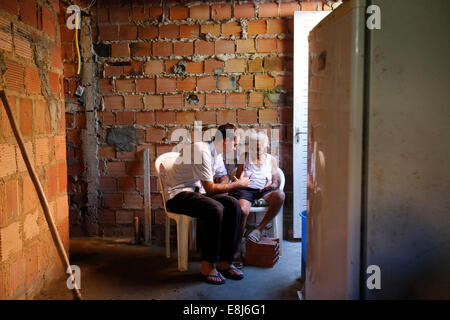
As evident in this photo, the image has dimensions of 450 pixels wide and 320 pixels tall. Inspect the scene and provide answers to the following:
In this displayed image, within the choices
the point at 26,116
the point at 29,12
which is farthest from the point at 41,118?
the point at 29,12

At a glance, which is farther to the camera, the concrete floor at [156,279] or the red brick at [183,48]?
the red brick at [183,48]

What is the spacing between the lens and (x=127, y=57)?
3.35 meters

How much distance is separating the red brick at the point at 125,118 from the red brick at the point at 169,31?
2.48 ft

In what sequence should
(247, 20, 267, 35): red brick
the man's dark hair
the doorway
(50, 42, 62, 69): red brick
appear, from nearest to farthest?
(50, 42, 62, 69): red brick < the man's dark hair < the doorway < (247, 20, 267, 35): red brick

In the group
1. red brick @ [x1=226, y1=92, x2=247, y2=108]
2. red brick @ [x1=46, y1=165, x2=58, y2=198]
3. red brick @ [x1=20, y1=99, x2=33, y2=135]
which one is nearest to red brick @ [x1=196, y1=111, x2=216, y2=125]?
red brick @ [x1=226, y1=92, x2=247, y2=108]

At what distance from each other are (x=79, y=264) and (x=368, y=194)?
7.48 feet

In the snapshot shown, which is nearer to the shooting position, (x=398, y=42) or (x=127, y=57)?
(x=398, y=42)

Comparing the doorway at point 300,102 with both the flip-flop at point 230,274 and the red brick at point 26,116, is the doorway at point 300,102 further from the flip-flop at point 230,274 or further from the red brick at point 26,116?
the red brick at point 26,116

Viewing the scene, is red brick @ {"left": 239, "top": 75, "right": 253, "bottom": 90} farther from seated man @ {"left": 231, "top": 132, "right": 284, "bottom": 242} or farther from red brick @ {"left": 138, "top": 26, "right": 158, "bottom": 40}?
red brick @ {"left": 138, "top": 26, "right": 158, "bottom": 40}

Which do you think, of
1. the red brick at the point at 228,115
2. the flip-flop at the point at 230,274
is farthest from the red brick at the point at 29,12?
the flip-flop at the point at 230,274

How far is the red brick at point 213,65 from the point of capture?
3316 mm

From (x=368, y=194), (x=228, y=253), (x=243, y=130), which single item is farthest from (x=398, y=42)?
(x=243, y=130)

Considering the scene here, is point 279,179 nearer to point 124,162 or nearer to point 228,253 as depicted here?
point 228,253

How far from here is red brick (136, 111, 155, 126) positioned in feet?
11.1
